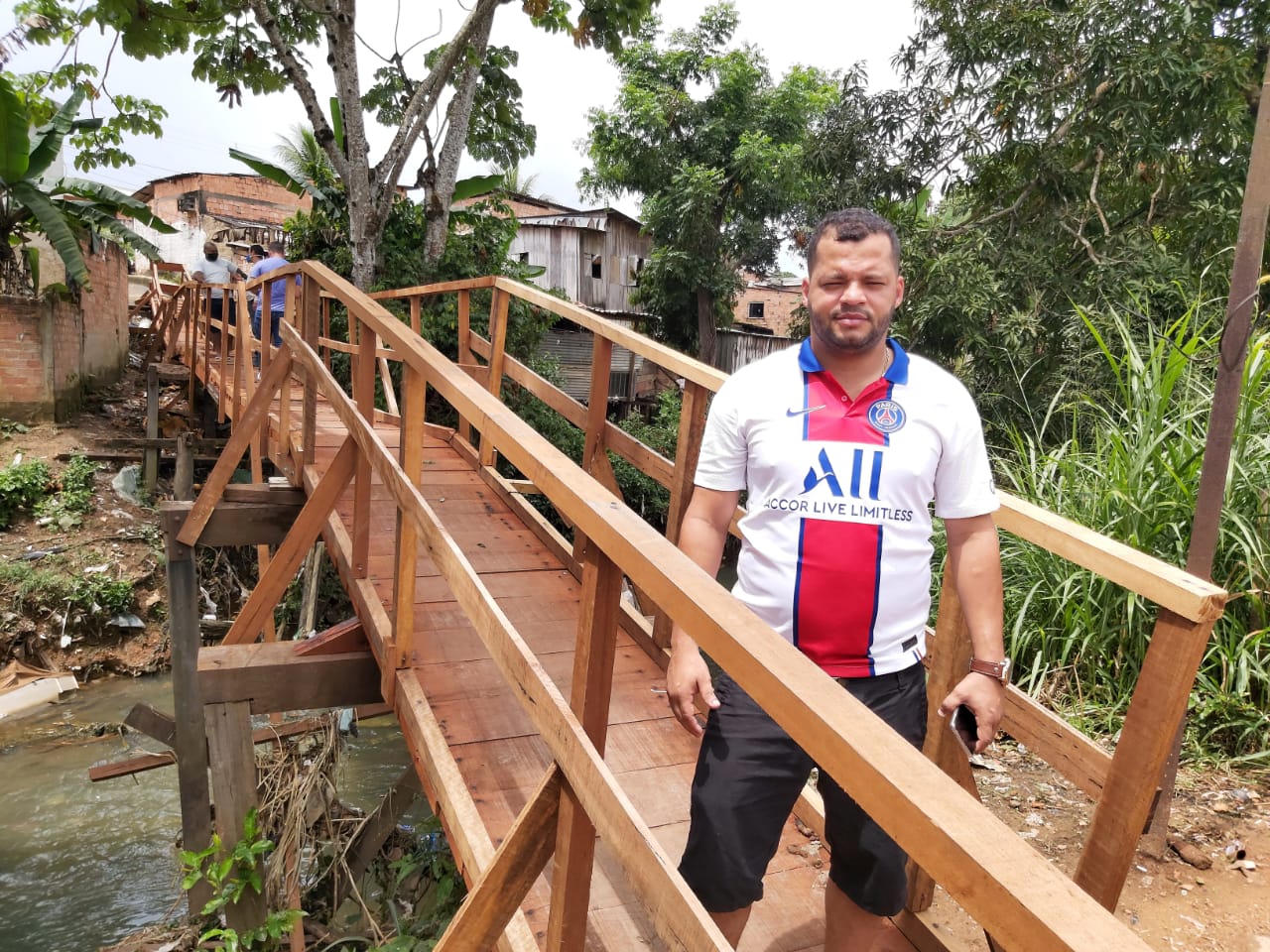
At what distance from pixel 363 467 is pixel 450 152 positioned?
25.2 feet

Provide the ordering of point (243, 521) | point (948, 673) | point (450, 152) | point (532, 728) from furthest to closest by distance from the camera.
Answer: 1. point (450, 152)
2. point (243, 521)
3. point (532, 728)
4. point (948, 673)

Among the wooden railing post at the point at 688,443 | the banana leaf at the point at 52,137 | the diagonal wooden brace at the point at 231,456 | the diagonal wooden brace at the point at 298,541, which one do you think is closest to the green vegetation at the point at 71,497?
the banana leaf at the point at 52,137

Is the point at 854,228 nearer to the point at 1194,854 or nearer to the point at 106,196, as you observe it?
the point at 1194,854

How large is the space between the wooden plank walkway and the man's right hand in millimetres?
753

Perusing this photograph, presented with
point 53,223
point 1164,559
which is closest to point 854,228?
point 1164,559

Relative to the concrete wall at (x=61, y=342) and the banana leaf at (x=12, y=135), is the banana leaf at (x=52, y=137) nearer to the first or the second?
the banana leaf at (x=12, y=135)

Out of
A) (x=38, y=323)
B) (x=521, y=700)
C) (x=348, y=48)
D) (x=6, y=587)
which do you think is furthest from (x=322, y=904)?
(x=38, y=323)

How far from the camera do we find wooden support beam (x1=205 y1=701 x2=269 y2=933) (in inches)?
134

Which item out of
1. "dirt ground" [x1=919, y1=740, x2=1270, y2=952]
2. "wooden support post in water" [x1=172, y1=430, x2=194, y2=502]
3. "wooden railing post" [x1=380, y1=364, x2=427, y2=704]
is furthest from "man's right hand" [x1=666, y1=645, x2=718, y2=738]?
"wooden support post in water" [x1=172, y1=430, x2=194, y2=502]

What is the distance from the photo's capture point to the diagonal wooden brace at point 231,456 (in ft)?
14.5

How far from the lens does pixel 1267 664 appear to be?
3.42 meters

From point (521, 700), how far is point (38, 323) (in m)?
11.6

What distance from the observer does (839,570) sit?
5.24 ft

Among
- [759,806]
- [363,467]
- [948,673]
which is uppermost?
A: [363,467]
